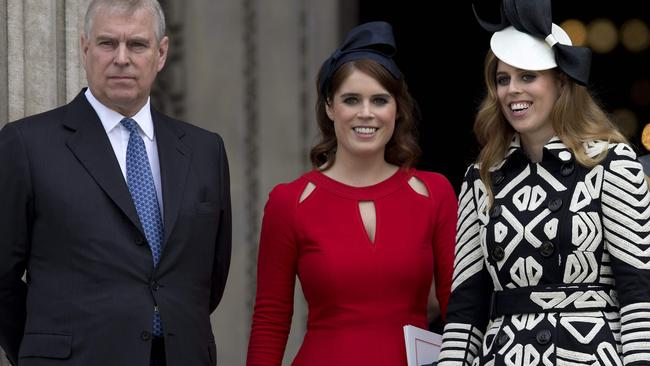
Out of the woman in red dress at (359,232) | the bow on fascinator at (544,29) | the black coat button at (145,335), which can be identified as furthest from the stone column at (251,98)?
the bow on fascinator at (544,29)

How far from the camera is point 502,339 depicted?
13.4 feet

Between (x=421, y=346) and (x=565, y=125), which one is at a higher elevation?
(x=565, y=125)

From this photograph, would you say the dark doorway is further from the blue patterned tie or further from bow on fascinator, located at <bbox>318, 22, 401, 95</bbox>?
the blue patterned tie

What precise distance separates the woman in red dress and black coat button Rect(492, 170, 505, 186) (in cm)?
61

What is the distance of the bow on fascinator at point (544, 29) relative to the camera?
4.10 m

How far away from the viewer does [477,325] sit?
14.0ft

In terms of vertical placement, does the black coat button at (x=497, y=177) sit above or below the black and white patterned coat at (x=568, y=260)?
above

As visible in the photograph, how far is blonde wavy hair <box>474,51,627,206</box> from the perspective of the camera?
408 cm

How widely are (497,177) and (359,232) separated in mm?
711

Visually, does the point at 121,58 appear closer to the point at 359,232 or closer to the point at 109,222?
the point at 109,222

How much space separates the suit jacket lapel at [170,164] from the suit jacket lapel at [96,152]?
103 mm

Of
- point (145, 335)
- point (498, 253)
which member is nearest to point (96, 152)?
point (145, 335)

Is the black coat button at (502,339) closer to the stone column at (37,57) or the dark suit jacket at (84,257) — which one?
the dark suit jacket at (84,257)

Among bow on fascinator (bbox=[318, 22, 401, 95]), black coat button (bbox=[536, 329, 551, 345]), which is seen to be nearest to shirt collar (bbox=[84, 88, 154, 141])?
bow on fascinator (bbox=[318, 22, 401, 95])
